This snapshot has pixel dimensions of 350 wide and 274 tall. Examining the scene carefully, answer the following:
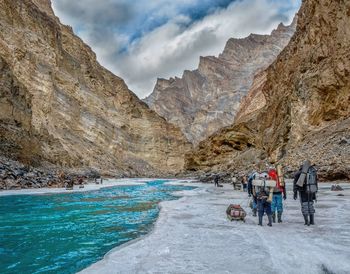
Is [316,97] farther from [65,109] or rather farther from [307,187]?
[65,109]

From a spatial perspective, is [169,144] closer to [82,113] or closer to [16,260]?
[82,113]

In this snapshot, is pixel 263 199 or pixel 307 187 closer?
pixel 307 187

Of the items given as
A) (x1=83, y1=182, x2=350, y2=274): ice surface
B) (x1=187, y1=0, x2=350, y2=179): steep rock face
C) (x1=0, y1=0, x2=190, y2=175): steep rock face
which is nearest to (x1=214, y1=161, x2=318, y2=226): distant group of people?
(x1=83, y1=182, x2=350, y2=274): ice surface

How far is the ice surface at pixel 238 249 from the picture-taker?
17.5 ft

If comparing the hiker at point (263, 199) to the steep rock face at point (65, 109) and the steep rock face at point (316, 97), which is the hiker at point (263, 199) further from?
the steep rock face at point (65, 109)

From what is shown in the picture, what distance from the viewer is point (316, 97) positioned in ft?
135

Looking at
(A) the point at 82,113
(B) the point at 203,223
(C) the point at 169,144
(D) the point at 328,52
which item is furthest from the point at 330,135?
(C) the point at 169,144

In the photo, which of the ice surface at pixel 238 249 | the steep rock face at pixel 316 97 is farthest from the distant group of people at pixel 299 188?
the steep rock face at pixel 316 97

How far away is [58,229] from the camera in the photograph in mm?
10727

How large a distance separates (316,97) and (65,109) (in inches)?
2115

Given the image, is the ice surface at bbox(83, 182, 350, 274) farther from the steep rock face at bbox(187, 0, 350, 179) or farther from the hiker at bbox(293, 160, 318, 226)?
the steep rock face at bbox(187, 0, 350, 179)

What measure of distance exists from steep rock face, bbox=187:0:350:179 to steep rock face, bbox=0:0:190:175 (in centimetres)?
3334

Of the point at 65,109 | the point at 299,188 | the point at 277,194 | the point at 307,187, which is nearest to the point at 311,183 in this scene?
the point at 307,187

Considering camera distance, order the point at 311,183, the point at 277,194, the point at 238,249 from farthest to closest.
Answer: the point at 277,194 < the point at 311,183 < the point at 238,249
